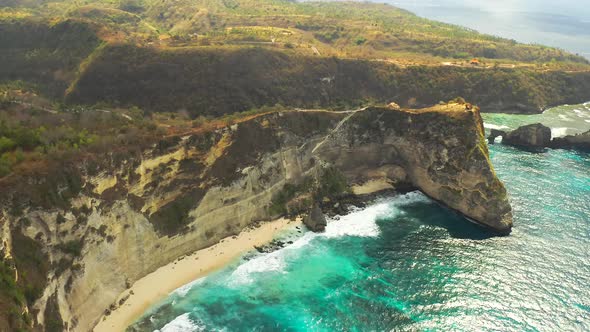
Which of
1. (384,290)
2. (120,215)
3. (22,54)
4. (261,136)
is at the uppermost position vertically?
(22,54)

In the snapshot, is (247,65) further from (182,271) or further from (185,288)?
(185,288)

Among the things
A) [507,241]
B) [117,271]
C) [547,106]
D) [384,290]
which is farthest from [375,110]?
[547,106]

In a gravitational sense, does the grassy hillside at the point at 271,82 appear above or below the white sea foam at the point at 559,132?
above

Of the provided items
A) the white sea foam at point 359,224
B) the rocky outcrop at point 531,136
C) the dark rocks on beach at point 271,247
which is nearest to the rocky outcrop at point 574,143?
the rocky outcrop at point 531,136

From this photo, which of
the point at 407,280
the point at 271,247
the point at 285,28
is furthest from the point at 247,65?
the point at 407,280

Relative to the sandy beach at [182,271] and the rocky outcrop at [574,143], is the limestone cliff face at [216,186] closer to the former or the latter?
the sandy beach at [182,271]

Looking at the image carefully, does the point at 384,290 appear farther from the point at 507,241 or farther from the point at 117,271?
the point at 117,271
